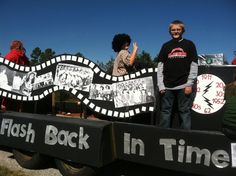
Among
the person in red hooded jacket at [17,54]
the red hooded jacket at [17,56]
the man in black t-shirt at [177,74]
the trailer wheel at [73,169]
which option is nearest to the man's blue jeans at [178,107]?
the man in black t-shirt at [177,74]

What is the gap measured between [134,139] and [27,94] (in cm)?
201

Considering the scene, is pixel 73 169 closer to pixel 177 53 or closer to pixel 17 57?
pixel 177 53

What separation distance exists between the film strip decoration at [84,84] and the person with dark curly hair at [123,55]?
206mm

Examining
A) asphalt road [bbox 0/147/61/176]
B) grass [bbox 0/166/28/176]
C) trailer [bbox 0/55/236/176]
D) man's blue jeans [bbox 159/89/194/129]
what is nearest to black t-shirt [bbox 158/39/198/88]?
man's blue jeans [bbox 159/89/194/129]

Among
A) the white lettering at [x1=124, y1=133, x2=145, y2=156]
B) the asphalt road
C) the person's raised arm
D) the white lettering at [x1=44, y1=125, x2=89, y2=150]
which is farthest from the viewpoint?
the asphalt road

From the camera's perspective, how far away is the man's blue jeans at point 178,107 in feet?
12.8

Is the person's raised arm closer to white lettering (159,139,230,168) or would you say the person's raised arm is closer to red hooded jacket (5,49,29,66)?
white lettering (159,139,230,168)

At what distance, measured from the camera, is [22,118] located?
4.73 m

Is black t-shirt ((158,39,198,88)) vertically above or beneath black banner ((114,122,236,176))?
above

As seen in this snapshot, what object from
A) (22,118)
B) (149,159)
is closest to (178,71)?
(149,159)

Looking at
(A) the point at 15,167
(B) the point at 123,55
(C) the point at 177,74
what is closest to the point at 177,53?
(C) the point at 177,74

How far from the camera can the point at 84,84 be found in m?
4.66

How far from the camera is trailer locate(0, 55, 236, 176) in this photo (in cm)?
353

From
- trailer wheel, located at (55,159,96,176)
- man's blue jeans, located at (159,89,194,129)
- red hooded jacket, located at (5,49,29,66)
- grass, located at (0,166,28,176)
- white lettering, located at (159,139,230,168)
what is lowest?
grass, located at (0,166,28,176)
